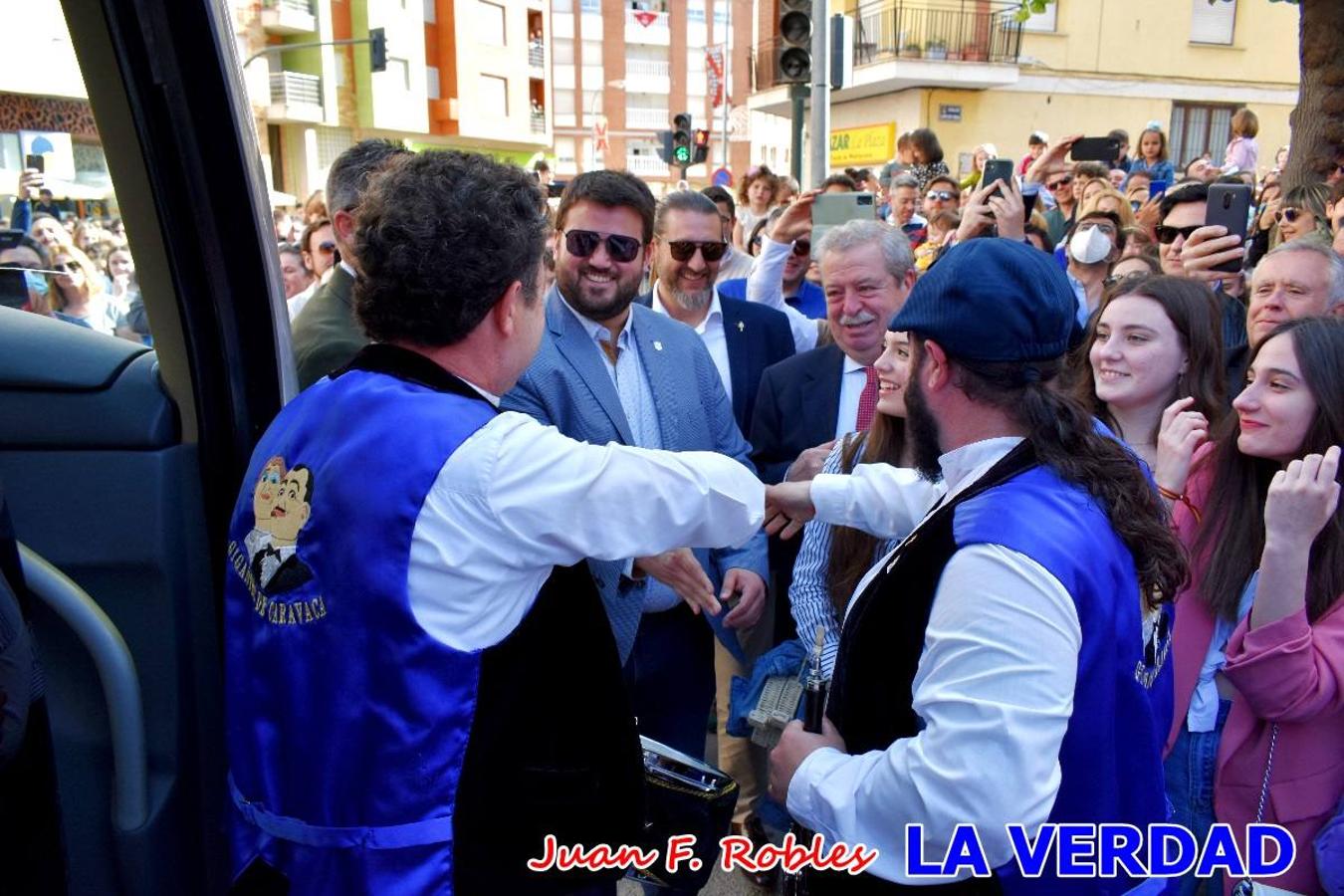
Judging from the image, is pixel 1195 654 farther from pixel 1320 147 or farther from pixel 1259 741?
pixel 1320 147

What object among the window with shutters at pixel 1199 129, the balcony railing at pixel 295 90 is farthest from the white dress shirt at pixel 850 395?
the balcony railing at pixel 295 90

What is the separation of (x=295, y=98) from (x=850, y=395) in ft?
106

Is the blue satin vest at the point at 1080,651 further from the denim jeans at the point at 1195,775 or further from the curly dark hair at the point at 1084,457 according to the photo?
the denim jeans at the point at 1195,775

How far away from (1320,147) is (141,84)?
6905 mm

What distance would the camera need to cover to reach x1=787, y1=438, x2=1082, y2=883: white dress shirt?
1.38 m

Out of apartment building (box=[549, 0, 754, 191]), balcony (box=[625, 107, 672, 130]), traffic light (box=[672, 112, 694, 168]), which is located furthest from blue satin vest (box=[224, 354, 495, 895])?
balcony (box=[625, 107, 672, 130])

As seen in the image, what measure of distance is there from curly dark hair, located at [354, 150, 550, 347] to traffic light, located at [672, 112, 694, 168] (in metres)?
16.3

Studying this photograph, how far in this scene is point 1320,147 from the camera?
20.7ft

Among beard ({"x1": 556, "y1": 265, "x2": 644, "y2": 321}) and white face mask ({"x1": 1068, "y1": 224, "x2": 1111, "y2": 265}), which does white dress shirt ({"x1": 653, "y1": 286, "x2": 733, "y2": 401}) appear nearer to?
beard ({"x1": 556, "y1": 265, "x2": 644, "y2": 321})

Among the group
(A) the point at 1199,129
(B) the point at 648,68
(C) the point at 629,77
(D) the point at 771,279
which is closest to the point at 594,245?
(D) the point at 771,279

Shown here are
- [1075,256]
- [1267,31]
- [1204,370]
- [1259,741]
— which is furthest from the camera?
[1267,31]

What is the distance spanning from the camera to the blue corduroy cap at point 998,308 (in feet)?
5.22

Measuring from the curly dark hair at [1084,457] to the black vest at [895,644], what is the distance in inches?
2.0

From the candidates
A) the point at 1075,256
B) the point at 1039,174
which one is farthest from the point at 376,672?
the point at 1039,174
